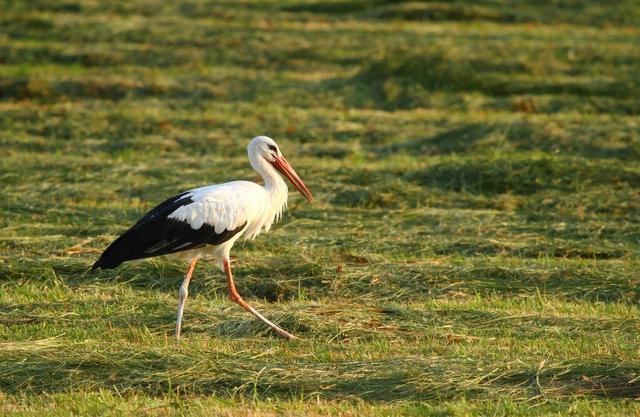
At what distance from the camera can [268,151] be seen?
8.70 meters

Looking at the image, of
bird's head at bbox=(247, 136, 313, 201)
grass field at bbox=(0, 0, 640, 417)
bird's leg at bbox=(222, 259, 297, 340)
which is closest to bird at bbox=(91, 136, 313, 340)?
bird's leg at bbox=(222, 259, 297, 340)

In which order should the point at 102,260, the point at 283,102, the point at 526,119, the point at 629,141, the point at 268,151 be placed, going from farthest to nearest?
Answer: the point at 283,102, the point at 526,119, the point at 629,141, the point at 268,151, the point at 102,260

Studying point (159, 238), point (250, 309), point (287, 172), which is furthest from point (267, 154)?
→ point (250, 309)

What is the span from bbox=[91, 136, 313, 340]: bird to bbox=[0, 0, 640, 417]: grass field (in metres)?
0.37

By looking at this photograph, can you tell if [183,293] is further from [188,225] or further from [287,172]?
[287,172]

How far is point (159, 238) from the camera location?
25.9 feet

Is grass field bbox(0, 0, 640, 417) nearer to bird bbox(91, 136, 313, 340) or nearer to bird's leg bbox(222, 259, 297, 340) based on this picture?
bird's leg bbox(222, 259, 297, 340)

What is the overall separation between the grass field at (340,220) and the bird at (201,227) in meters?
0.37

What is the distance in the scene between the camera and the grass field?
638 centimetres

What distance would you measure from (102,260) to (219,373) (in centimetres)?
175

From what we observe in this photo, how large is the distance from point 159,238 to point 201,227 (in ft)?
1.00

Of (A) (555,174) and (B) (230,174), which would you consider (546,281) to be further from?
(B) (230,174)

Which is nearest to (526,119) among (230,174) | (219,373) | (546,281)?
(230,174)

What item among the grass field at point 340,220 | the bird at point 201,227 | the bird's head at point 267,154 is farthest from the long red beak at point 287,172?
the grass field at point 340,220
